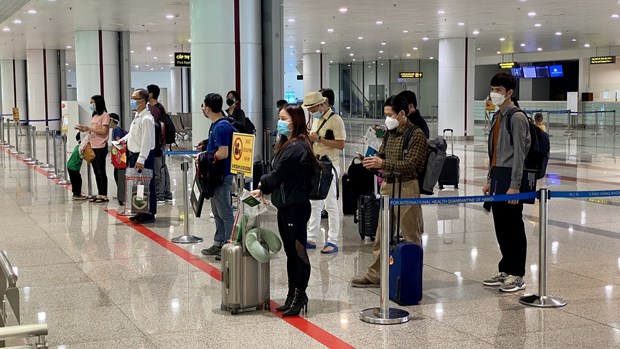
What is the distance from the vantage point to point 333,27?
28.3 metres

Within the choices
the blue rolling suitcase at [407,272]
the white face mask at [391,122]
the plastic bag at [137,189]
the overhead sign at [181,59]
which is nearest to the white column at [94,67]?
the overhead sign at [181,59]

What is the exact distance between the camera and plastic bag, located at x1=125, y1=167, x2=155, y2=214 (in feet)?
36.1

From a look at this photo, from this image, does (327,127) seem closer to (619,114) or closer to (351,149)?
(351,149)

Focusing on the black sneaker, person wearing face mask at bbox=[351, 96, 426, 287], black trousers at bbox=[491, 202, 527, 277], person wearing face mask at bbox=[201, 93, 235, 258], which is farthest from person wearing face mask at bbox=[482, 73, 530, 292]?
the black sneaker

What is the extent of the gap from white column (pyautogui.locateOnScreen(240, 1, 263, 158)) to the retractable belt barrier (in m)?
7.07

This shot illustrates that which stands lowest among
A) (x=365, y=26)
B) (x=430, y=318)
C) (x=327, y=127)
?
(x=430, y=318)

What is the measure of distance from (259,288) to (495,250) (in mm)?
3649

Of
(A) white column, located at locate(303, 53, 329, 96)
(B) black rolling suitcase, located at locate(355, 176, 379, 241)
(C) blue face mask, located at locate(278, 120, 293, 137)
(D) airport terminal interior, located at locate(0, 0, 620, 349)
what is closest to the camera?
(D) airport terminal interior, located at locate(0, 0, 620, 349)

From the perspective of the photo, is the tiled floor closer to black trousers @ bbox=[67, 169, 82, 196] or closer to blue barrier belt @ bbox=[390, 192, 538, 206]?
blue barrier belt @ bbox=[390, 192, 538, 206]

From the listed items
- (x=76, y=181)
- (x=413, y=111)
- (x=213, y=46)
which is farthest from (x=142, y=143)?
(x=413, y=111)

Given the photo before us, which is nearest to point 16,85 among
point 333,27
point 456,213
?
point 333,27

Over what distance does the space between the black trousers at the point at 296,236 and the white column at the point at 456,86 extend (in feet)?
85.3

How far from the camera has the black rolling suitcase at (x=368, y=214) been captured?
368 inches

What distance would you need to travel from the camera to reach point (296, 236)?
21.0 ft
